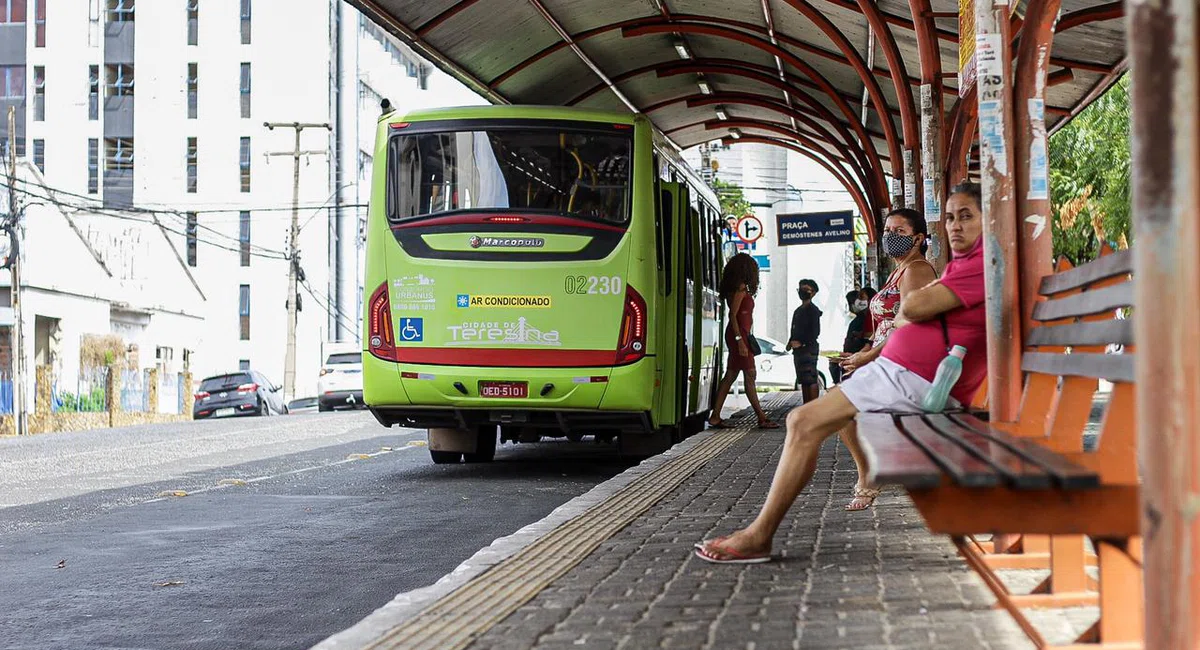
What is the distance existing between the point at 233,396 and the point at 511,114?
94.4 ft

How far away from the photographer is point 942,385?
621 centimetres

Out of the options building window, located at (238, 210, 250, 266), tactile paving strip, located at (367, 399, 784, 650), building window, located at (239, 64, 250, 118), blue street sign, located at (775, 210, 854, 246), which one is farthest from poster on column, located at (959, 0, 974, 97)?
building window, located at (239, 64, 250, 118)

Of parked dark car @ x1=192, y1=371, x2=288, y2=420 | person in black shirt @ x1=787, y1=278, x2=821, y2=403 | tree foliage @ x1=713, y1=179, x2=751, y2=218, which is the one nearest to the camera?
person in black shirt @ x1=787, y1=278, x2=821, y2=403

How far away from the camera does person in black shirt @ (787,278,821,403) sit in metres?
19.2

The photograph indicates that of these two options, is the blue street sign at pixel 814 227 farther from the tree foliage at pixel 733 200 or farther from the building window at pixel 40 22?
the building window at pixel 40 22

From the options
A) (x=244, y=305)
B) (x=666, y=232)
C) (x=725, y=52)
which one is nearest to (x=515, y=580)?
(x=666, y=232)

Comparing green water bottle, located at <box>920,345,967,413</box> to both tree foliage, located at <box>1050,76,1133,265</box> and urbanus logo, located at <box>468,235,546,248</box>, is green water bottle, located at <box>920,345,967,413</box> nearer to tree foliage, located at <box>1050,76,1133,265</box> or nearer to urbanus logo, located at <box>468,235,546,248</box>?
urbanus logo, located at <box>468,235,546,248</box>

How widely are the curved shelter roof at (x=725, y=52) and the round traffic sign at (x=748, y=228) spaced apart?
18.3 feet

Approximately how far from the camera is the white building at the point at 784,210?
56219mm

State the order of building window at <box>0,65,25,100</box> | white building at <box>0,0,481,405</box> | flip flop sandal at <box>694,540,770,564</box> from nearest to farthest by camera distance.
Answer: flip flop sandal at <box>694,540,770,564</box> < white building at <box>0,0,481,405</box> < building window at <box>0,65,25,100</box>

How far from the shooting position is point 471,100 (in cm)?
7331

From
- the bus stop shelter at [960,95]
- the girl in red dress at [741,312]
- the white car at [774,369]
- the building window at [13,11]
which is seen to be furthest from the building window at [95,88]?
the girl in red dress at [741,312]

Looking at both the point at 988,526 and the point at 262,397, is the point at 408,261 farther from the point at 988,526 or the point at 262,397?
the point at 262,397

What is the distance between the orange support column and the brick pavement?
4.33ft
